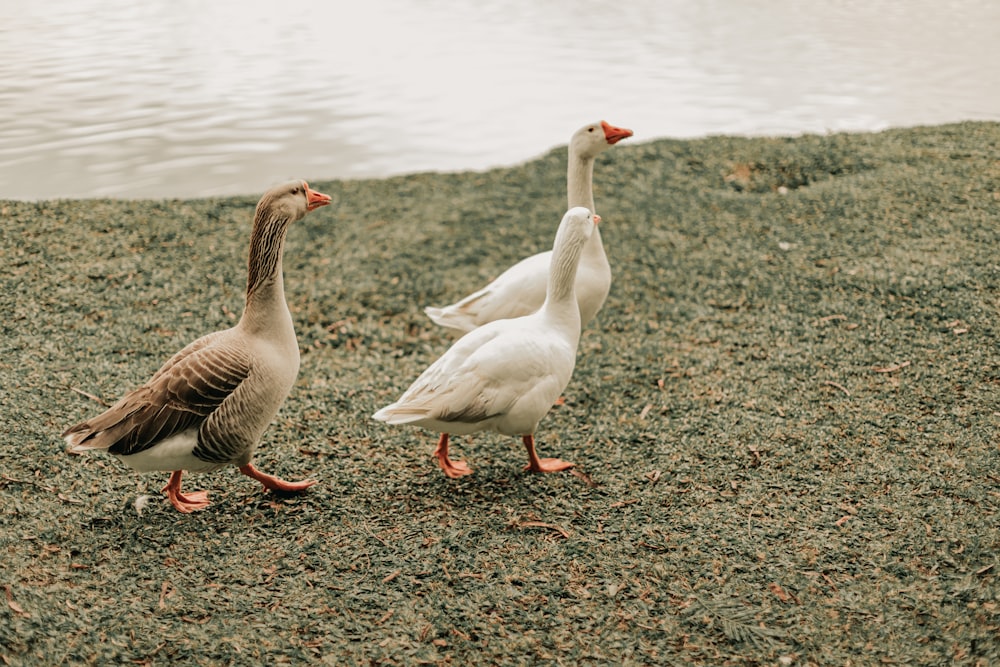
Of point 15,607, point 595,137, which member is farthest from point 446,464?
point 595,137

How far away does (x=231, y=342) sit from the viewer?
222 centimetres

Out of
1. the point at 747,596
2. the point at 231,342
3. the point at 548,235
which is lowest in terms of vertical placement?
the point at 747,596

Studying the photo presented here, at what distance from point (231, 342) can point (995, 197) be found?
3.89m

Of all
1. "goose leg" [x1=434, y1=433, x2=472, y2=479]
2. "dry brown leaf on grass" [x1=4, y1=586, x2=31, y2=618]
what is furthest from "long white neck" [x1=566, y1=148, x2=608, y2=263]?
"dry brown leaf on grass" [x1=4, y1=586, x2=31, y2=618]

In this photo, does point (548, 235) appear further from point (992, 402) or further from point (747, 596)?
point (747, 596)

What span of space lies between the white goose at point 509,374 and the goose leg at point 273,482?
1.17 ft

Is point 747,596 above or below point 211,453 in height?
below

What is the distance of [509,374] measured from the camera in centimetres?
230

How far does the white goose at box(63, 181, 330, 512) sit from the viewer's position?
2105 mm

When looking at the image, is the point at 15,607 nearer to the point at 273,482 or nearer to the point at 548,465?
the point at 273,482

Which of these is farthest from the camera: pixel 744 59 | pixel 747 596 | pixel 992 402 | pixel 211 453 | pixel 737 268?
pixel 744 59

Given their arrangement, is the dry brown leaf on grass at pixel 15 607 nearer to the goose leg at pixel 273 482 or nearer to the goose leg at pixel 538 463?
the goose leg at pixel 273 482

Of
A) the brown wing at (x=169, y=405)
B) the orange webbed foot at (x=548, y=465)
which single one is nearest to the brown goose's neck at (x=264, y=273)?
the brown wing at (x=169, y=405)

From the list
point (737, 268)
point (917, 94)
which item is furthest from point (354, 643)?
point (917, 94)
